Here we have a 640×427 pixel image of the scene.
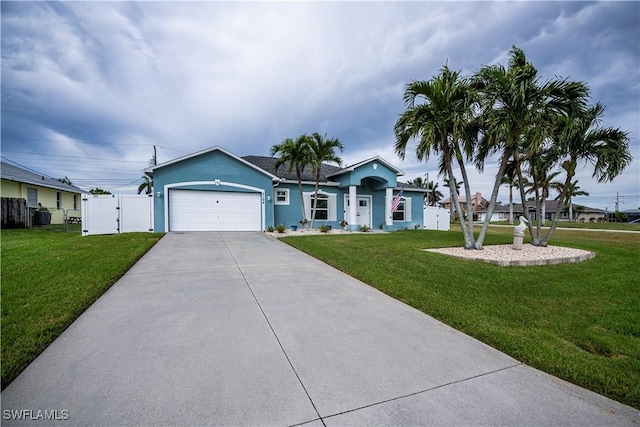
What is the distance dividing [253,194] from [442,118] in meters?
10.3

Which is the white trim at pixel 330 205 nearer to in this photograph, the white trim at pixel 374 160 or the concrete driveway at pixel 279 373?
the white trim at pixel 374 160

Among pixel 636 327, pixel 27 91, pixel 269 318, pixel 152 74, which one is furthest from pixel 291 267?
pixel 27 91

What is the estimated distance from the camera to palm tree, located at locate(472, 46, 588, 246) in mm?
7785

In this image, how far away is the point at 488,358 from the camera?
8.96 ft

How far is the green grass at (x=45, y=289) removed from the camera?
2702mm

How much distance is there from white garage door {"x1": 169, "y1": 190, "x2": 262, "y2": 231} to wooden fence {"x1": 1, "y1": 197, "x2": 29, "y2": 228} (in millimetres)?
10350

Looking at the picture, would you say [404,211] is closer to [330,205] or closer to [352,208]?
[352,208]

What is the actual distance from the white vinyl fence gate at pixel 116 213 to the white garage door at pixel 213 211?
1.22m

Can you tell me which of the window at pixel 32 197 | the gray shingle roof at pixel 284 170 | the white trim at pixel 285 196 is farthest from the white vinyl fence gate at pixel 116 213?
the window at pixel 32 197

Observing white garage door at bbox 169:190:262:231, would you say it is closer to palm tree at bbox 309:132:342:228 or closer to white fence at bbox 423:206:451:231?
palm tree at bbox 309:132:342:228

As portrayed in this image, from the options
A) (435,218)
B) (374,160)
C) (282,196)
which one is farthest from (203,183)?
(435,218)

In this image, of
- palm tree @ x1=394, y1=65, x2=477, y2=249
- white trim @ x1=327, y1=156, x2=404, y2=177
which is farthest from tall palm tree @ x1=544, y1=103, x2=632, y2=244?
white trim @ x1=327, y1=156, x2=404, y2=177

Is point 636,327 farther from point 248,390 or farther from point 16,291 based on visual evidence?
point 16,291

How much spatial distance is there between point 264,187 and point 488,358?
44.7 feet
